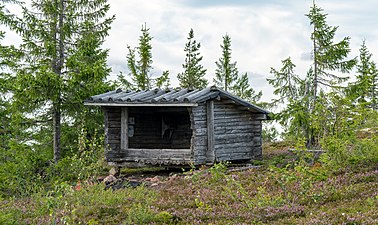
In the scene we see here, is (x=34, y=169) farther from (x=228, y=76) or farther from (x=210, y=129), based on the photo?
(x=228, y=76)

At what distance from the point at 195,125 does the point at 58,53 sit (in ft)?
22.5

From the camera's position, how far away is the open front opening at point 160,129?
66.1 feet

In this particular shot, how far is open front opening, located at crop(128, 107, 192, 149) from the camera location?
20141 millimetres

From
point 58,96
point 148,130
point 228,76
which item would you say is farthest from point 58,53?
point 228,76

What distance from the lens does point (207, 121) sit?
16.4m

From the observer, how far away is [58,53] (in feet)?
60.8

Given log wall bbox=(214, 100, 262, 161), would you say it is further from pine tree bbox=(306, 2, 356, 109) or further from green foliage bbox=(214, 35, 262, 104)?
green foliage bbox=(214, 35, 262, 104)

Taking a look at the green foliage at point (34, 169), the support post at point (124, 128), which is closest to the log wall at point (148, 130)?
the support post at point (124, 128)

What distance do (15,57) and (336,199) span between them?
1485cm

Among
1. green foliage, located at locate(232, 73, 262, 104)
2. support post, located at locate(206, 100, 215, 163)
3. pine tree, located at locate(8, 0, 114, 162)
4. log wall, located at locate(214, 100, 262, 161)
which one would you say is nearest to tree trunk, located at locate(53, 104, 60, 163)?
pine tree, located at locate(8, 0, 114, 162)

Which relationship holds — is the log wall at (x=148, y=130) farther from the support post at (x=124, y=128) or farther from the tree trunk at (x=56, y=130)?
the tree trunk at (x=56, y=130)

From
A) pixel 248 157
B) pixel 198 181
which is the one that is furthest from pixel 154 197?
pixel 248 157

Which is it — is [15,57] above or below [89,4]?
below

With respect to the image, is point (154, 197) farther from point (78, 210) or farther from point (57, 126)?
point (57, 126)
